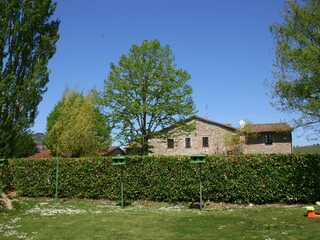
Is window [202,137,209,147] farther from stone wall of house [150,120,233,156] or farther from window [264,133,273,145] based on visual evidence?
window [264,133,273,145]

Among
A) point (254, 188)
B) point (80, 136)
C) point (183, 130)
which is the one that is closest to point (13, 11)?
point (80, 136)

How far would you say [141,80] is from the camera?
47.2 meters

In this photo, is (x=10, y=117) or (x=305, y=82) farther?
(x=10, y=117)

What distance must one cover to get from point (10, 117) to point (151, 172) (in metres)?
10.8

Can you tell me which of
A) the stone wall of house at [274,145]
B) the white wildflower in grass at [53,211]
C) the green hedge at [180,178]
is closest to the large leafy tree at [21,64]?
the green hedge at [180,178]

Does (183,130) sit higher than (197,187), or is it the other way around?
(183,130)

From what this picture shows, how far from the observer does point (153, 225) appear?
13594 mm

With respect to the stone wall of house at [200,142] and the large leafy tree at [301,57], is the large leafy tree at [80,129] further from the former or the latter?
the large leafy tree at [301,57]

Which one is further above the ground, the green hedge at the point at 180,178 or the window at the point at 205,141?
the window at the point at 205,141

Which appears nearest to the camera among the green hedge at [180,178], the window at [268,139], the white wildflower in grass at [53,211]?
the white wildflower in grass at [53,211]

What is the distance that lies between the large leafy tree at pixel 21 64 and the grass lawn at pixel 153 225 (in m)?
A: 9.72

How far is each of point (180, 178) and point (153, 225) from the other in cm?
765

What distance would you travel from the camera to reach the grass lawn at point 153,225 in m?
11.5

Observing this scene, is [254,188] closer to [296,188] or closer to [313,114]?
[296,188]
